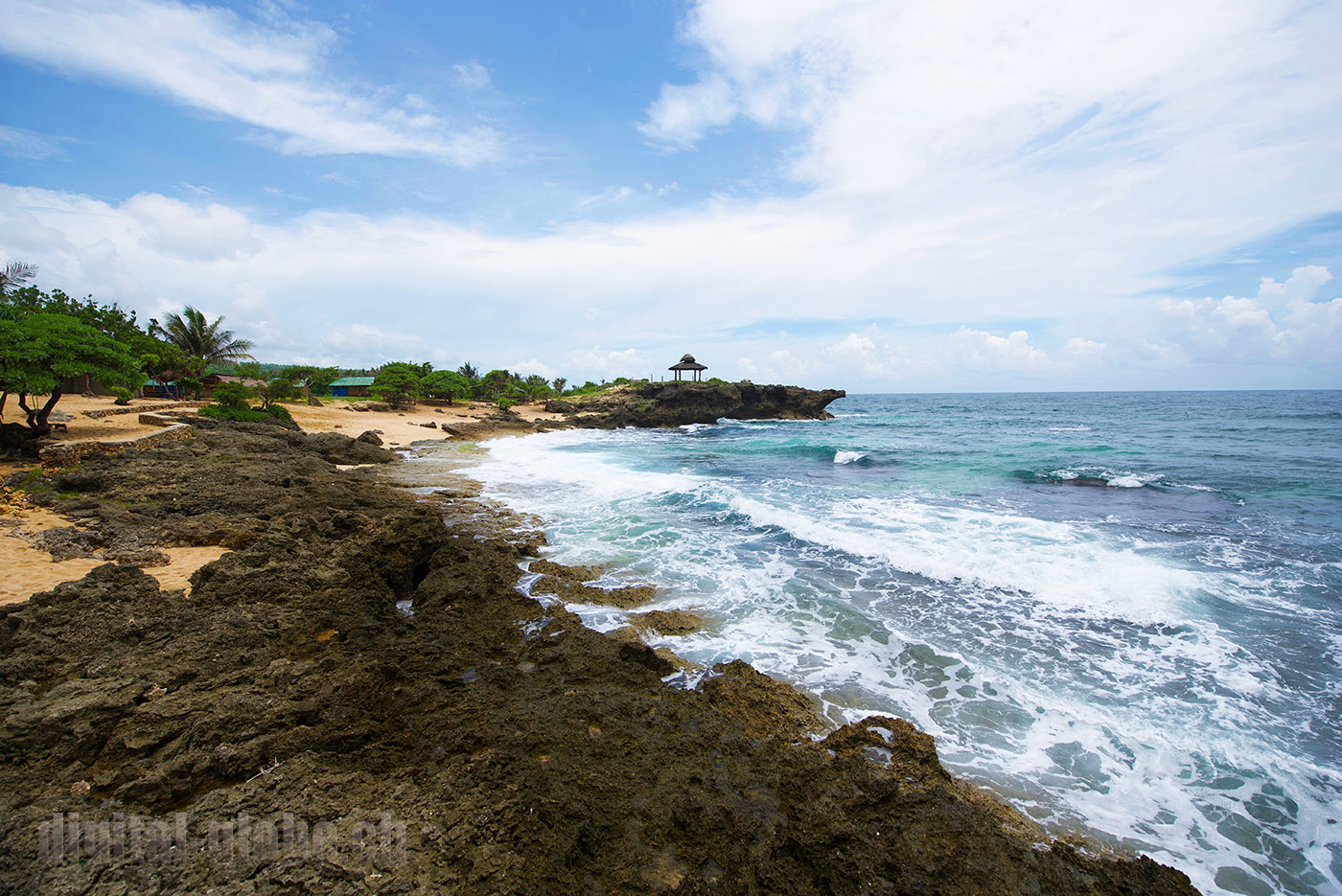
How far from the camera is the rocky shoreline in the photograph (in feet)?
9.53

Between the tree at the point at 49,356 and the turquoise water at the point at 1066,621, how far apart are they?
10.5m

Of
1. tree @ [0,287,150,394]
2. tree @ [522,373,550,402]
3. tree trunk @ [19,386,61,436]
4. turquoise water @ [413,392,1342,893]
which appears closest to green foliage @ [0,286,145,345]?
tree @ [0,287,150,394]

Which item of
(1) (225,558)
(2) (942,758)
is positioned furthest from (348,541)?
(2) (942,758)

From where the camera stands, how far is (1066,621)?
796 cm

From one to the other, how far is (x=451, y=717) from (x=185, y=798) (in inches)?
64.5

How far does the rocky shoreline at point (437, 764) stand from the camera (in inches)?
114

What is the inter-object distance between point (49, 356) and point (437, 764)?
675 inches

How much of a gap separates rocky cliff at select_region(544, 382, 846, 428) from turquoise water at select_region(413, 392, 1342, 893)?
3189cm

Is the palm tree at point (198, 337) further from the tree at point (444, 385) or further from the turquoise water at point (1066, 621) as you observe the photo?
the turquoise water at point (1066, 621)

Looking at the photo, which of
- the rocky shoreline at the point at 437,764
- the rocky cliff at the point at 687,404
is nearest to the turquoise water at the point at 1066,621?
the rocky shoreline at the point at 437,764

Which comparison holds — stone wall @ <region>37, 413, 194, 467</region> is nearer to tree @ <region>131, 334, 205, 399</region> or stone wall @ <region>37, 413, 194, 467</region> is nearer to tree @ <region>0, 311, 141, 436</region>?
tree @ <region>0, 311, 141, 436</region>

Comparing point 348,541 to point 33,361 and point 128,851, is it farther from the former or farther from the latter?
point 33,361

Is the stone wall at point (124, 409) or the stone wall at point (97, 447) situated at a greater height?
the stone wall at point (124, 409)

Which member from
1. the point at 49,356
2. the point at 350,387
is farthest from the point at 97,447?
the point at 350,387
